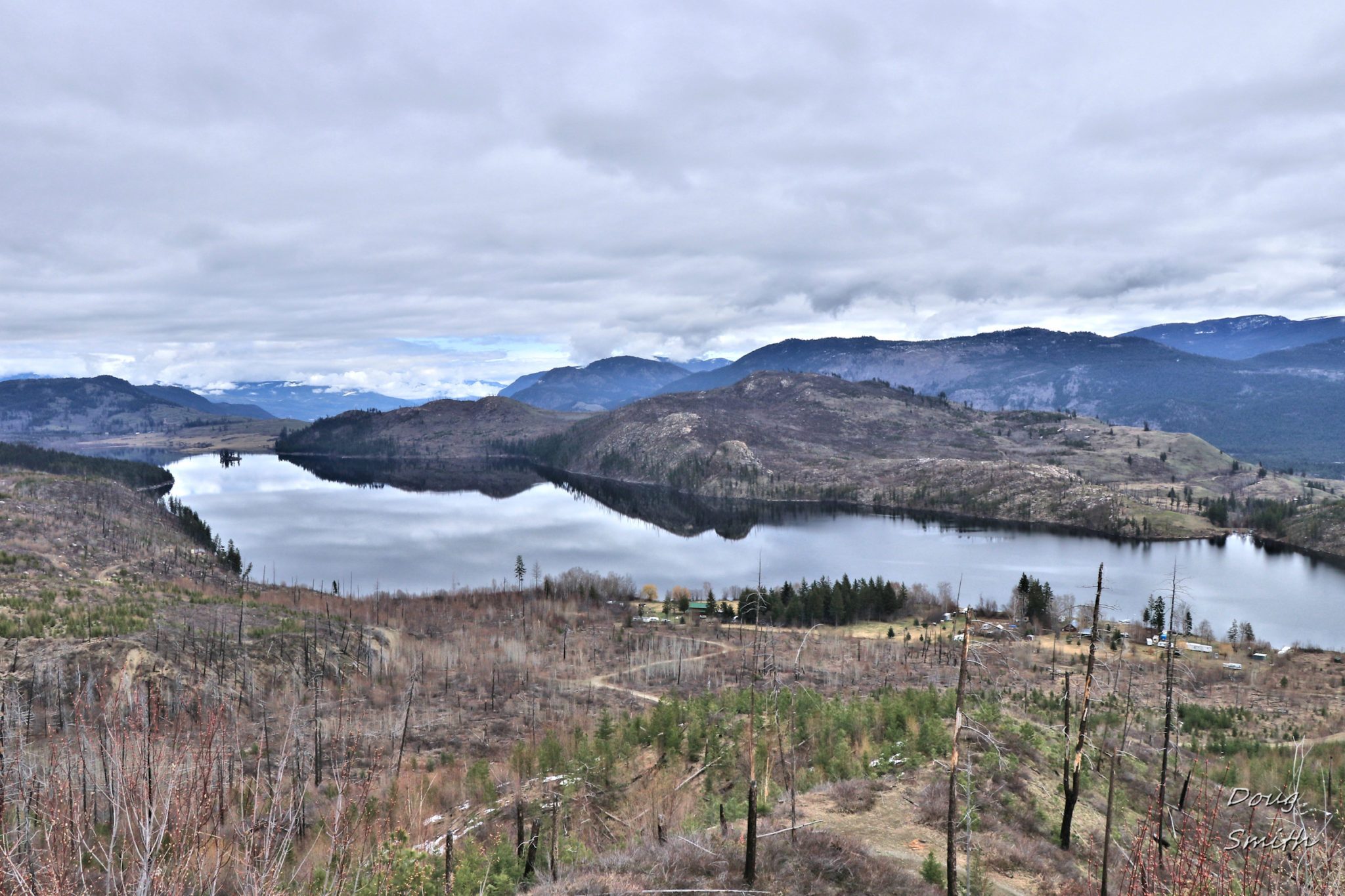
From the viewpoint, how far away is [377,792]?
22.8m

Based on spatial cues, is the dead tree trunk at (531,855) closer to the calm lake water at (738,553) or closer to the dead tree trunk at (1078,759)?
the dead tree trunk at (1078,759)

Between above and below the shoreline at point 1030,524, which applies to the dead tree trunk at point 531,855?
above

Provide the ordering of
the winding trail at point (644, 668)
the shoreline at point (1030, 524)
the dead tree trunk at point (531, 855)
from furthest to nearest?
the shoreline at point (1030, 524) < the winding trail at point (644, 668) < the dead tree trunk at point (531, 855)

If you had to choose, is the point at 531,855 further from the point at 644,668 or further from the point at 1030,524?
the point at 1030,524

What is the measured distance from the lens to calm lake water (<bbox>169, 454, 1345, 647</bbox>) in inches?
3725

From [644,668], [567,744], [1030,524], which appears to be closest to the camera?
[567,744]

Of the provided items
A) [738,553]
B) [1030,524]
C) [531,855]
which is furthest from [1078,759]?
[1030,524]

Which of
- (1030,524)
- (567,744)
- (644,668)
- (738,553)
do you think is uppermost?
(567,744)

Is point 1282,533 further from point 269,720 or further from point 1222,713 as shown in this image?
point 269,720

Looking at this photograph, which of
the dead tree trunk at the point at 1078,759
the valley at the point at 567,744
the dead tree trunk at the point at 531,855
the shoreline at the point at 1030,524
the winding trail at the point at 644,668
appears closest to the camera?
the valley at the point at 567,744

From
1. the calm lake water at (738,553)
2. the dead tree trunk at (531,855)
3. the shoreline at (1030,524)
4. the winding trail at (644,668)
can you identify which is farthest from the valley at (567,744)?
the shoreline at (1030,524)

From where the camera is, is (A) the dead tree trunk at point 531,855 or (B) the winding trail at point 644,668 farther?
(B) the winding trail at point 644,668

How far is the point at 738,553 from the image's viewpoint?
4884 inches

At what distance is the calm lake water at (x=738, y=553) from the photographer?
9462 centimetres
